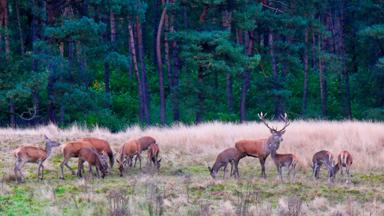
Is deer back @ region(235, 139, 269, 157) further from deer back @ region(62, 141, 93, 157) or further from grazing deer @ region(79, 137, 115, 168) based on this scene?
deer back @ region(62, 141, 93, 157)

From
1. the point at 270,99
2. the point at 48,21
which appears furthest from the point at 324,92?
the point at 48,21

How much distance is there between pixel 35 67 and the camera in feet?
94.3

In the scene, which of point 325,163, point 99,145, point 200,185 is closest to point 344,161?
point 325,163

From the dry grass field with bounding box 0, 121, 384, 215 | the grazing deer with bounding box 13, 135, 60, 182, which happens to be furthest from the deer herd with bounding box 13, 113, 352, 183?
the dry grass field with bounding box 0, 121, 384, 215

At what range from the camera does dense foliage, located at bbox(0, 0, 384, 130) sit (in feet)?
95.9

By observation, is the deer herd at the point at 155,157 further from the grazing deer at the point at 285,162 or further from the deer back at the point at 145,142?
the deer back at the point at 145,142

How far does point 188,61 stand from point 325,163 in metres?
16.5

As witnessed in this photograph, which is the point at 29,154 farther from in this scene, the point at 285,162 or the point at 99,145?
the point at 285,162

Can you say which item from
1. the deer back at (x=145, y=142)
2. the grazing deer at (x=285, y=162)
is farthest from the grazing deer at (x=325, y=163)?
the deer back at (x=145, y=142)

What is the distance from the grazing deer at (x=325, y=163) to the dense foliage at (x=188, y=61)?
1407 centimetres

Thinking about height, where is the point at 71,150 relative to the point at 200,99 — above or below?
below

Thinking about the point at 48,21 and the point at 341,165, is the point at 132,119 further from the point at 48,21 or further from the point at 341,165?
the point at 341,165

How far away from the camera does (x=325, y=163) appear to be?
50.4 ft

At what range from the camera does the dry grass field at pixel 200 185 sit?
38.4 feet
